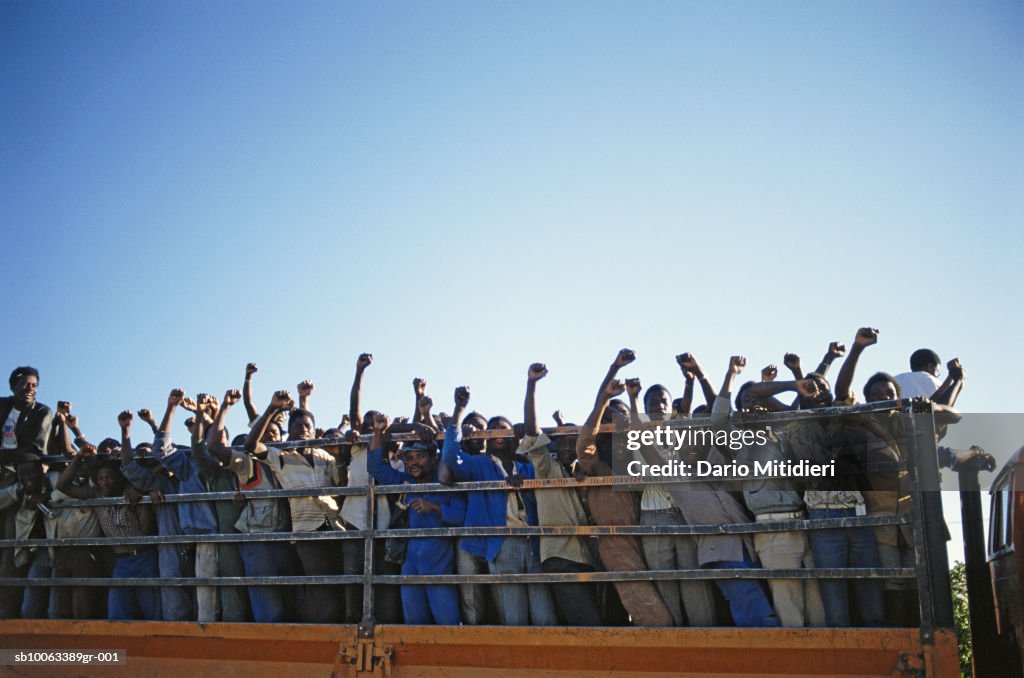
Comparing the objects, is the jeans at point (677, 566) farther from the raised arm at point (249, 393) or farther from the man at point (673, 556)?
the raised arm at point (249, 393)

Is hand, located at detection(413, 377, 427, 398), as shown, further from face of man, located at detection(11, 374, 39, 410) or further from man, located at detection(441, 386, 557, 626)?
face of man, located at detection(11, 374, 39, 410)

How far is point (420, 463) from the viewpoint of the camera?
5.24 m

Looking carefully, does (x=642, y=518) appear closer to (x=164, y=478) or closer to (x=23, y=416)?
(x=164, y=478)

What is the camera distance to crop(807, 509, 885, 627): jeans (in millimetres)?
4164

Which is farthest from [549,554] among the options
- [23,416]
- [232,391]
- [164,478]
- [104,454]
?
[23,416]

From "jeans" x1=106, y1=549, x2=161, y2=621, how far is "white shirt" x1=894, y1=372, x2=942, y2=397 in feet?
16.1

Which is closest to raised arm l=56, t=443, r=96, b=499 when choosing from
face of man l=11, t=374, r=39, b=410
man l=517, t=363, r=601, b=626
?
face of man l=11, t=374, r=39, b=410

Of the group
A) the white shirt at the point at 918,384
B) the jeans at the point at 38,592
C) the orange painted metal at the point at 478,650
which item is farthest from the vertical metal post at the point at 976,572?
the jeans at the point at 38,592

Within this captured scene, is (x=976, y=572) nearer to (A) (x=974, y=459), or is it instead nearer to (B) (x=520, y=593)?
(A) (x=974, y=459)

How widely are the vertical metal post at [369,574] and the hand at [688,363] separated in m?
2.06

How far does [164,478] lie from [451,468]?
2.18m

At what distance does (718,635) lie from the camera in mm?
4184

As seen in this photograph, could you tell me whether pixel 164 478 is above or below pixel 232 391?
below

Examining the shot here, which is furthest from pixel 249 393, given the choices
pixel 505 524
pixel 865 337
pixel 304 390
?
pixel 865 337
